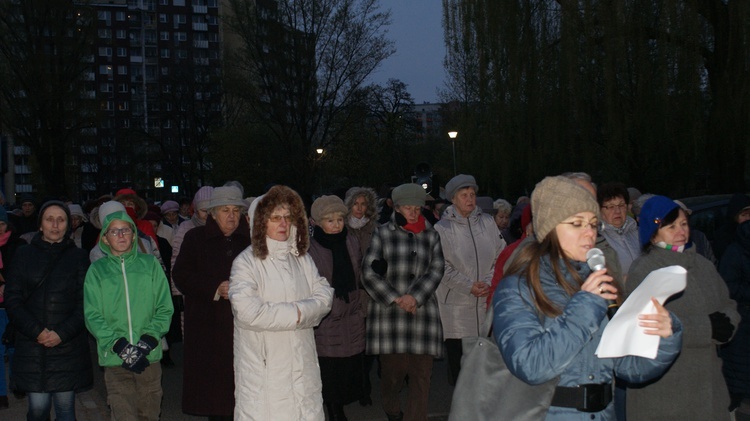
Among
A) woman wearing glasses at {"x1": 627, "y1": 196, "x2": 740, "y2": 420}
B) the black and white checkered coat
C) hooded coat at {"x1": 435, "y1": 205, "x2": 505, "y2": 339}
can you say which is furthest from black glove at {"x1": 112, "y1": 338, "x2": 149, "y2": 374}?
woman wearing glasses at {"x1": 627, "y1": 196, "x2": 740, "y2": 420}

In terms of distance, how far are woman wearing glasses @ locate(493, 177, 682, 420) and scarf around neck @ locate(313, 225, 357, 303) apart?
393 cm

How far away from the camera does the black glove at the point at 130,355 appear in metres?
5.52

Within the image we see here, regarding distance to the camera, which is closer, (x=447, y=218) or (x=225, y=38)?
(x=447, y=218)

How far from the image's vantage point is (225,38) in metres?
97.9

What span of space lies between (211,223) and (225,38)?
313ft

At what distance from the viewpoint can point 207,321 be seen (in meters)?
6.08

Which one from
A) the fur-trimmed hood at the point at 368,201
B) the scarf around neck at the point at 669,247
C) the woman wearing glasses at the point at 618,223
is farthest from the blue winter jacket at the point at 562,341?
the fur-trimmed hood at the point at 368,201

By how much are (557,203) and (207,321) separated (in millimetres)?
3706

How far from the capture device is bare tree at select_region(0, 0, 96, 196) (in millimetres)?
32781

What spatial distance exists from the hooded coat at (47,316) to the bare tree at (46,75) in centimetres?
2917

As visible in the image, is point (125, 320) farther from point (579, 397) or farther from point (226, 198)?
point (579, 397)

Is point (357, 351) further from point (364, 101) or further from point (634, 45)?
point (364, 101)

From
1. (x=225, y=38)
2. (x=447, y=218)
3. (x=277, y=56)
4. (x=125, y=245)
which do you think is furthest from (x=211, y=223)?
(x=225, y=38)

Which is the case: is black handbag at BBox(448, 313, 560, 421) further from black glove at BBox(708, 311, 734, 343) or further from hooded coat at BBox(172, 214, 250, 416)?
hooded coat at BBox(172, 214, 250, 416)
